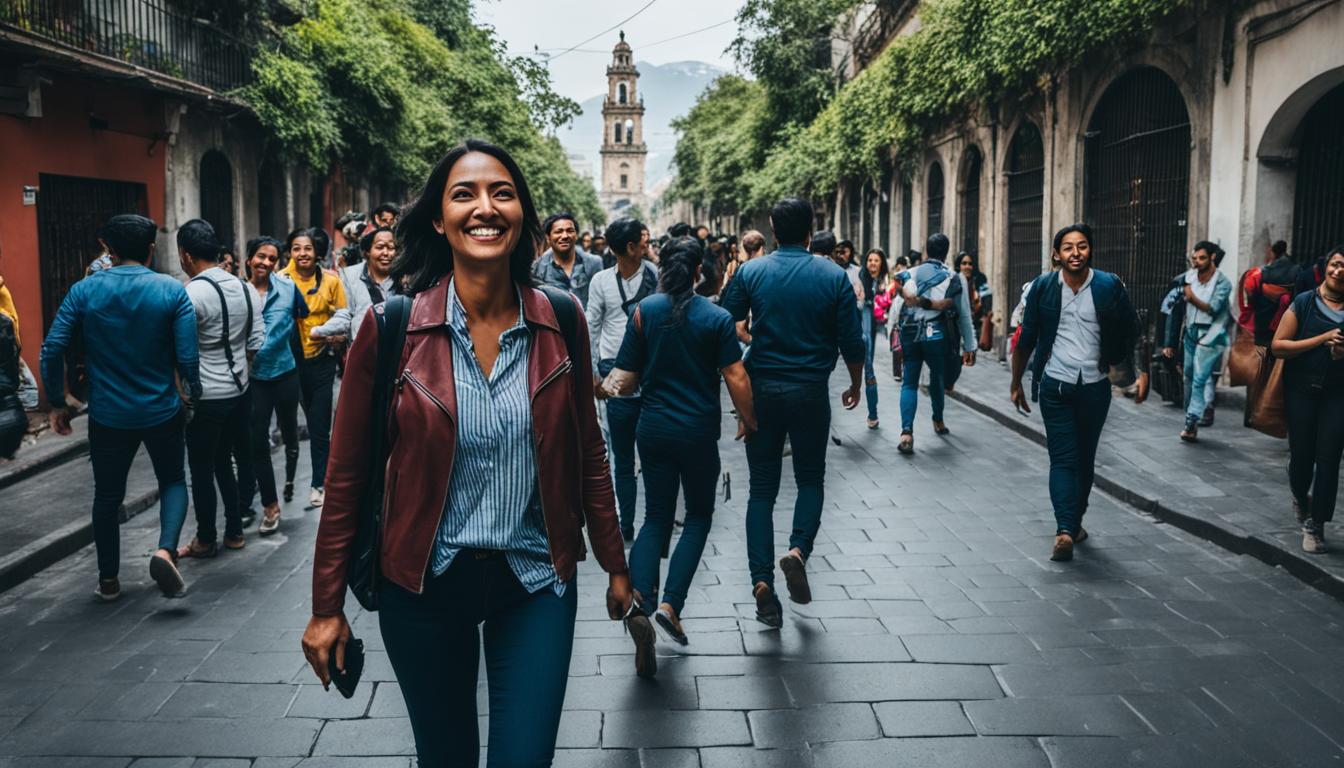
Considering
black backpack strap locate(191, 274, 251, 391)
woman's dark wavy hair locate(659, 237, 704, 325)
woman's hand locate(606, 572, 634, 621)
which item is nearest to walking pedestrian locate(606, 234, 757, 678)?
woman's dark wavy hair locate(659, 237, 704, 325)

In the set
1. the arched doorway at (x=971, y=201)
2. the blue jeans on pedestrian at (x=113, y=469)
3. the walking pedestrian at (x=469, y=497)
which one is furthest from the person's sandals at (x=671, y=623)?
the arched doorway at (x=971, y=201)

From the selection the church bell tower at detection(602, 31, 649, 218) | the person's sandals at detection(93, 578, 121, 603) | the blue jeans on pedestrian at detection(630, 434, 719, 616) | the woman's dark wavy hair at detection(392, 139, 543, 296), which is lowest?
the person's sandals at detection(93, 578, 121, 603)

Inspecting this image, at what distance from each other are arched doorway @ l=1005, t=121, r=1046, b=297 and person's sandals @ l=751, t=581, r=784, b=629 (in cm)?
1320

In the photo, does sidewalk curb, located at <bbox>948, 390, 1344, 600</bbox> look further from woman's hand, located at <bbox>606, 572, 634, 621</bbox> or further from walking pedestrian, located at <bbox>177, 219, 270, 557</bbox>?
walking pedestrian, located at <bbox>177, 219, 270, 557</bbox>

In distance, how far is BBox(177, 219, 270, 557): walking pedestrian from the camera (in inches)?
248

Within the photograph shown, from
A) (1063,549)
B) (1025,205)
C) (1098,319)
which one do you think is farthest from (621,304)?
(1025,205)

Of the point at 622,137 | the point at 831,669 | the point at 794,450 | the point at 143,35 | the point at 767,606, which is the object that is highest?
the point at 622,137

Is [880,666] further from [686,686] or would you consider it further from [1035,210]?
[1035,210]

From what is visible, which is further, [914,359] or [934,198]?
[934,198]

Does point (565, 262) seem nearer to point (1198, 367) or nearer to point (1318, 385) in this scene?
point (1318, 385)

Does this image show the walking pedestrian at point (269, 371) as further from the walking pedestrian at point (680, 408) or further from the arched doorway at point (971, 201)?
the arched doorway at point (971, 201)

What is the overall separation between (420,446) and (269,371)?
516cm

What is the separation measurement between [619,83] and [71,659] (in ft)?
417

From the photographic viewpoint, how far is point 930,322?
32.4 feet
